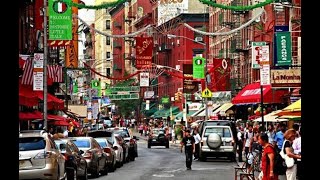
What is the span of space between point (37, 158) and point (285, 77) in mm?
21488

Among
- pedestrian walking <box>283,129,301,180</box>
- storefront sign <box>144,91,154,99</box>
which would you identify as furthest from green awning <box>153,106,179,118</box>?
pedestrian walking <box>283,129,301,180</box>

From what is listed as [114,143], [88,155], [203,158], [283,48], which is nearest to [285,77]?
[283,48]

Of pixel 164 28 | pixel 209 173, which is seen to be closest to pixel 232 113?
pixel 164 28

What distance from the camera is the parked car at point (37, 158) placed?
1955 cm

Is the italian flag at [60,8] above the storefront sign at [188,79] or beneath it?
above

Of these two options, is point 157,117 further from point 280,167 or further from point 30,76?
point 280,167

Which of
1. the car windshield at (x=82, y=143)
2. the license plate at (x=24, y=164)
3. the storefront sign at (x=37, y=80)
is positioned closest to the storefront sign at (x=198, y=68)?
the storefront sign at (x=37, y=80)

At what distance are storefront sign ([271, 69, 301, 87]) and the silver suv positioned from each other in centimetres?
398

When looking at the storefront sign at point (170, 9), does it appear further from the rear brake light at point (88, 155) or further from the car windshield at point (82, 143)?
the rear brake light at point (88, 155)

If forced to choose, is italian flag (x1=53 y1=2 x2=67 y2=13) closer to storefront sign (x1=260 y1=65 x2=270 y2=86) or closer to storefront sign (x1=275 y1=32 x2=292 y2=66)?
storefront sign (x1=260 y1=65 x2=270 y2=86)

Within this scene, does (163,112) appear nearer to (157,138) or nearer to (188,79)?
(157,138)

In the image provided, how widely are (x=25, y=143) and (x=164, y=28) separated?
7996 cm

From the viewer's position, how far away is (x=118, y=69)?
161m

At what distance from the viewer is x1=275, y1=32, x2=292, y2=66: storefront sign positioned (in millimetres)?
38344
